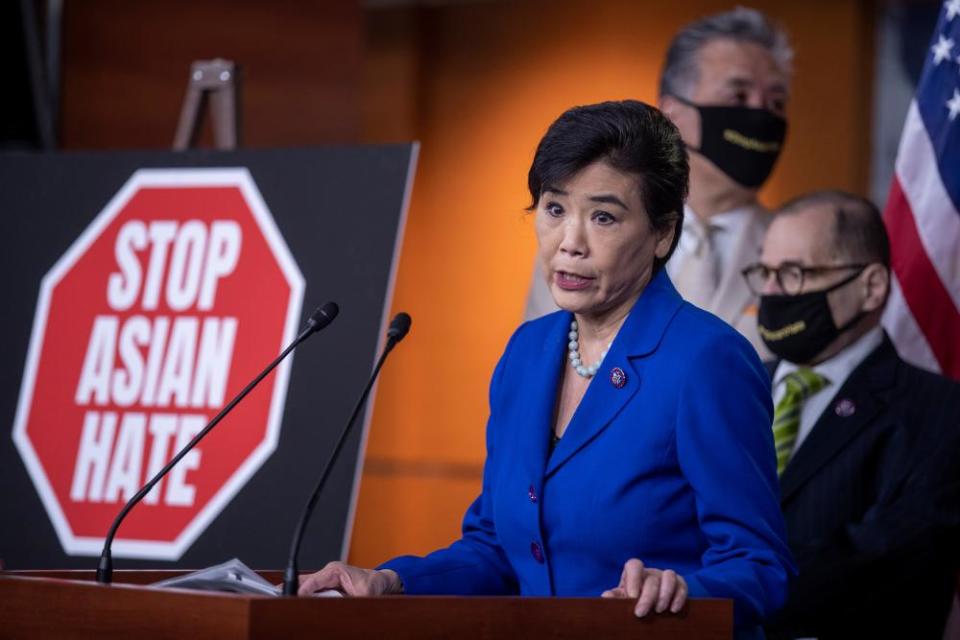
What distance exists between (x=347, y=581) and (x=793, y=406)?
1.48m

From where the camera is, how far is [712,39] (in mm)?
3580

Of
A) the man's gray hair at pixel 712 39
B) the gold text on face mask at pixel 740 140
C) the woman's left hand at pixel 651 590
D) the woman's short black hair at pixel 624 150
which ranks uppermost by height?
the man's gray hair at pixel 712 39

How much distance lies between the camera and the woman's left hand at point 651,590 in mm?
1502

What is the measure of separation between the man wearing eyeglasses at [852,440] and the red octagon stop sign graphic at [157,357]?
Answer: 1.08 m

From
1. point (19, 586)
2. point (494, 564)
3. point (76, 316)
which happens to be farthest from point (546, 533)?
point (76, 316)

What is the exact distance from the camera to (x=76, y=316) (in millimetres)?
3197

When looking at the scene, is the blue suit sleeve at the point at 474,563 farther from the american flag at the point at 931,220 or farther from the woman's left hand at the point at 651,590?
the american flag at the point at 931,220

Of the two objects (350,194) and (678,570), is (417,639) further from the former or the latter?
(350,194)

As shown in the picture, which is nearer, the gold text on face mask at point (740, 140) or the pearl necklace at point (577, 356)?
the pearl necklace at point (577, 356)

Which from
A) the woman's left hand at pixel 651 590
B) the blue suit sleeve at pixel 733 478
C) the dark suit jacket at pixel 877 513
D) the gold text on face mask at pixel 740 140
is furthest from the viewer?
the gold text on face mask at pixel 740 140

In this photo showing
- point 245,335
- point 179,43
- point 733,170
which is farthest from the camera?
point 179,43

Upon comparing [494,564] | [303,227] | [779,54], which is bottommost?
[494,564]

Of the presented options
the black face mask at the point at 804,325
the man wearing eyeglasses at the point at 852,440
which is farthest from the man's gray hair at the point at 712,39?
the black face mask at the point at 804,325

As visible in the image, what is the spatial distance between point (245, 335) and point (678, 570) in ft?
5.06
